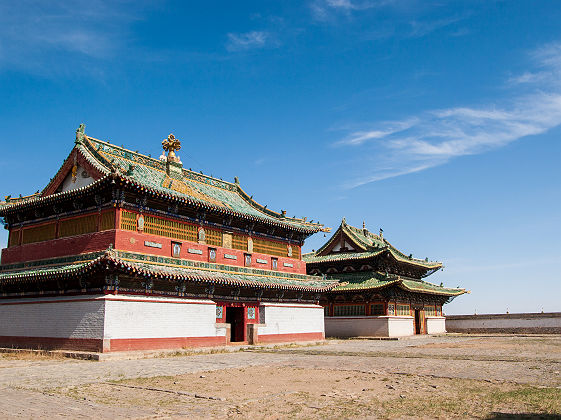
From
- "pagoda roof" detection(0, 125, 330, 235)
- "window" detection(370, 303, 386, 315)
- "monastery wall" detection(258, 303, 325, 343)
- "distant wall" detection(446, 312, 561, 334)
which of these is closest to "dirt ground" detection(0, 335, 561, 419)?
"pagoda roof" detection(0, 125, 330, 235)

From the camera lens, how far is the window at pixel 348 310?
144 feet

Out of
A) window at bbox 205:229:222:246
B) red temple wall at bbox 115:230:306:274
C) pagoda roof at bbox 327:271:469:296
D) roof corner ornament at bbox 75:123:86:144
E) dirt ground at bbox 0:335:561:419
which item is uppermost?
roof corner ornament at bbox 75:123:86:144

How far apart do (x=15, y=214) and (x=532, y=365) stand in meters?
28.4

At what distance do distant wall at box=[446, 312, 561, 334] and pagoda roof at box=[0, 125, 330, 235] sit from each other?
1077 inches

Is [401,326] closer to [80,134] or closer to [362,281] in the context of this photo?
[362,281]

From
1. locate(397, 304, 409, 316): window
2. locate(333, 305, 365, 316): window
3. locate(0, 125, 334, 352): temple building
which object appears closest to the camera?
locate(0, 125, 334, 352): temple building

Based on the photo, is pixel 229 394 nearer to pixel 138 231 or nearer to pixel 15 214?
pixel 138 231

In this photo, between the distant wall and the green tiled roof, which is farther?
the distant wall

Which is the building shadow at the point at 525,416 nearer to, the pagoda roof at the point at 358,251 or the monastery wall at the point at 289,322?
the monastery wall at the point at 289,322

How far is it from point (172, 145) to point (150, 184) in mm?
5733

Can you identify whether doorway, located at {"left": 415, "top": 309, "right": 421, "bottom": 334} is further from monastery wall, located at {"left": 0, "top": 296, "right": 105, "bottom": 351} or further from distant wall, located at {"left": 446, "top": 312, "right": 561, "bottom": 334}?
monastery wall, located at {"left": 0, "top": 296, "right": 105, "bottom": 351}

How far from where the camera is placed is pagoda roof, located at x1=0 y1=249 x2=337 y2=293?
75.6ft

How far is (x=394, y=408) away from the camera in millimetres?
9758

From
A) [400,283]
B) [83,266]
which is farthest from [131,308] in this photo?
[400,283]
